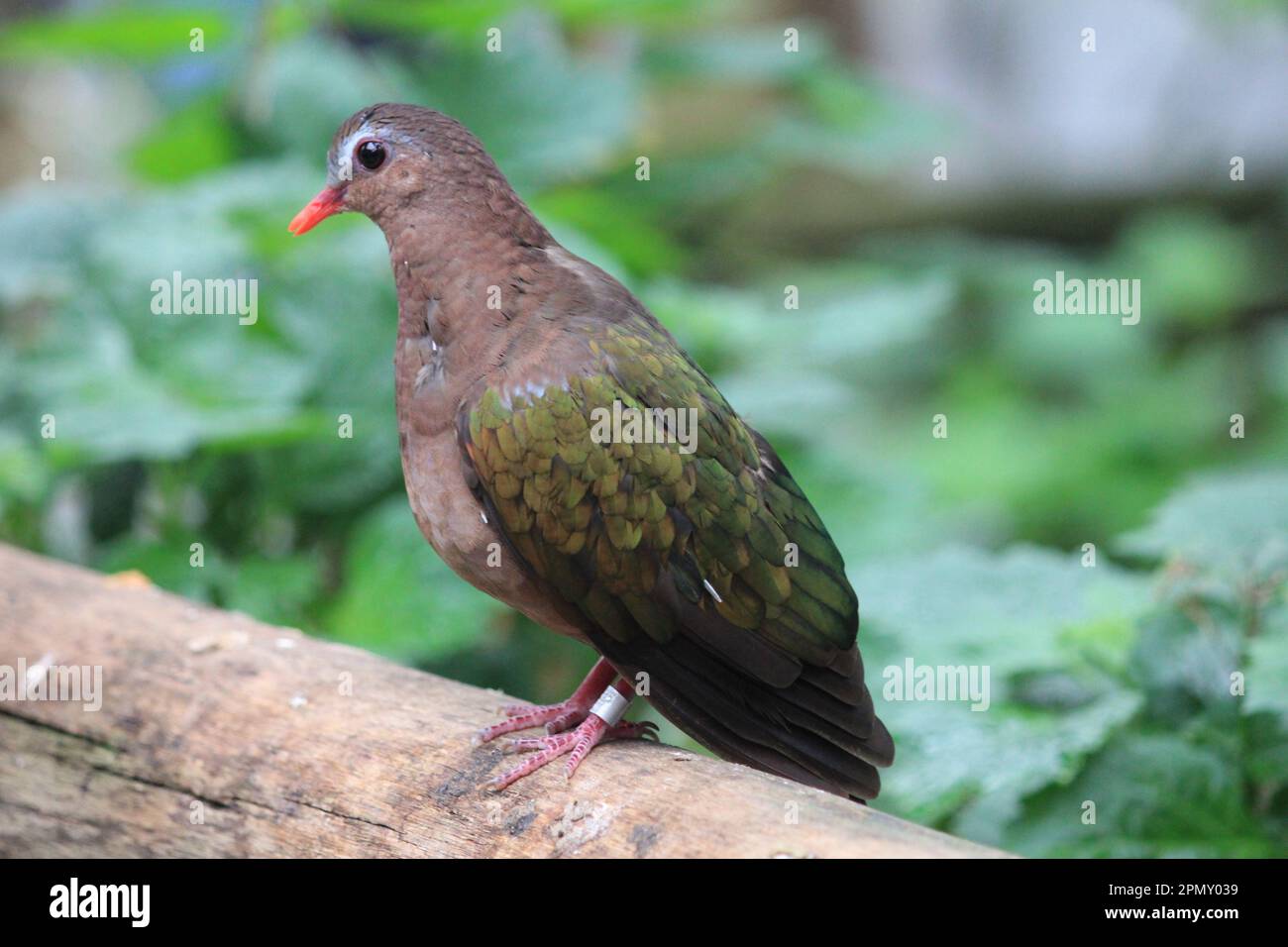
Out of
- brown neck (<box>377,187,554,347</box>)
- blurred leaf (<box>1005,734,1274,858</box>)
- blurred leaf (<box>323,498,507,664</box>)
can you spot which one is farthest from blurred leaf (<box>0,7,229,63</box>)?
blurred leaf (<box>1005,734,1274,858</box>)

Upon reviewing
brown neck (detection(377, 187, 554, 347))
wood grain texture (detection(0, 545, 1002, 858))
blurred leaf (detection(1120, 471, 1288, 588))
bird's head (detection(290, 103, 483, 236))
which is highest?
bird's head (detection(290, 103, 483, 236))

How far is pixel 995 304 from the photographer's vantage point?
7.91 meters

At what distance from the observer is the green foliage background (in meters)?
3.03

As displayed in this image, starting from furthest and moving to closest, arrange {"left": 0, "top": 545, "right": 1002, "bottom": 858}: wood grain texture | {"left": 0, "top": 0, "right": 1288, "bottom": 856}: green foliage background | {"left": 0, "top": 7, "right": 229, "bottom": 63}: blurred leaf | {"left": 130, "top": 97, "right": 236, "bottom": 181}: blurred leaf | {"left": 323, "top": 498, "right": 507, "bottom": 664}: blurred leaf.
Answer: {"left": 130, "top": 97, "right": 236, "bottom": 181}: blurred leaf < {"left": 0, "top": 7, "right": 229, "bottom": 63}: blurred leaf < {"left": 323, "top": 498, "right": 507, "bottom": 664}: blurred leaf < {"left": 0, "top": 0, "right": 1288, "bottom": 856}: green foliage background < {"left": 0, "top": 545, "right": 1002, "bottom": 858}: wood grain texture

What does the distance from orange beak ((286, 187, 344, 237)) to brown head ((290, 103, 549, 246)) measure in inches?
0.9

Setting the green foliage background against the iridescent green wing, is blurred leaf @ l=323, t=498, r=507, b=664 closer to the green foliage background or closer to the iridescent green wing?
the green foliage background

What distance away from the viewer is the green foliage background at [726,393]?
303cm

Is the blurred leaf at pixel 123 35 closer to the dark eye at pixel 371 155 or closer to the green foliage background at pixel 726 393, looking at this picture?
the green foliage background at pixel 726 393

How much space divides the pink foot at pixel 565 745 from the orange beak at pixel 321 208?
3.60 ft

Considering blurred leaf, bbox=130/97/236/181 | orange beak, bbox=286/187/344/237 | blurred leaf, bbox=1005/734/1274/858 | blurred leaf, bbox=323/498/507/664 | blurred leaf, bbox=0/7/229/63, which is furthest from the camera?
blurred leaf, bbox=130/97/236/181

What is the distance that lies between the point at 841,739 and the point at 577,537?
0.61 metres

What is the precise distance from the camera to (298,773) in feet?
8.19

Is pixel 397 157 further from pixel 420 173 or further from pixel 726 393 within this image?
pixel 726 393

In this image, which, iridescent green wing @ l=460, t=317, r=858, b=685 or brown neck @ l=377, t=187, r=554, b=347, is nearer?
iridescent green wing @ l=460, t=317, r=858, b=685
